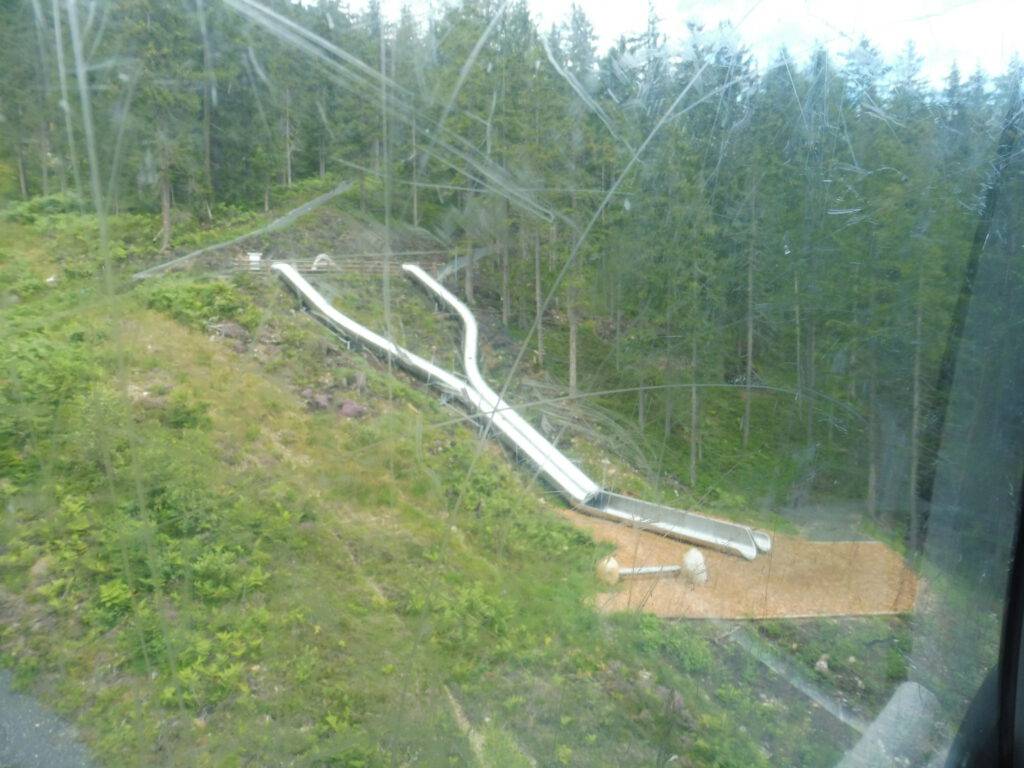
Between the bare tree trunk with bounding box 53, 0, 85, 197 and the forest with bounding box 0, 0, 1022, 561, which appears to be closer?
the bare tree trunk with bounding box 53, 0, 85, 197

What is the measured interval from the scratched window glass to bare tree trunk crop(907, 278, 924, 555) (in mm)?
18

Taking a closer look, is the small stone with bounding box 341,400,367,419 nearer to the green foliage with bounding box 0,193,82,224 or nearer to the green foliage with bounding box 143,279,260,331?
the green foliage with bounding box 143,279,260,331

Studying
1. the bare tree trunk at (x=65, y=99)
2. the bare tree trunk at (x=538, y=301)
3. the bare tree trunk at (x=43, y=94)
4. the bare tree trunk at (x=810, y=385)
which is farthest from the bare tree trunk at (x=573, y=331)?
the bare tree trunk at (x=43, y=94)

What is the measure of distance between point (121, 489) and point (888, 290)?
287 centimetres

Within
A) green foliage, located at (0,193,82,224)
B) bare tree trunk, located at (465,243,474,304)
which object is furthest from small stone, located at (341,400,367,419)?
green foliage, located at (0,193,82,224)

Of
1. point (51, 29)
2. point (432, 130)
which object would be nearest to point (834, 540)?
point (432, 130)

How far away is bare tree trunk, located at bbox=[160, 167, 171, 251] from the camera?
271 centimetres

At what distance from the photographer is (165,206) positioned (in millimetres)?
2713

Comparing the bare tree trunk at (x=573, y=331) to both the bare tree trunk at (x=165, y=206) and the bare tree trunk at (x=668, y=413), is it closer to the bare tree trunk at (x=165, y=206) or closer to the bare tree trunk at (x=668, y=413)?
the bare tree trunk at (x=668, y=413)

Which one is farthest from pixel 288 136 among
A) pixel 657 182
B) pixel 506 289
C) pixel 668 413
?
pixel 668 413

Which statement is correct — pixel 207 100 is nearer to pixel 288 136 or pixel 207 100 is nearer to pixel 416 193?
pixel 288 136

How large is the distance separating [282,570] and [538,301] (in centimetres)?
137

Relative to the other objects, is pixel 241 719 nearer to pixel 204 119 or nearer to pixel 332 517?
pixel 332 517

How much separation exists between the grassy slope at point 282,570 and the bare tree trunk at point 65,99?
0.15 metres
